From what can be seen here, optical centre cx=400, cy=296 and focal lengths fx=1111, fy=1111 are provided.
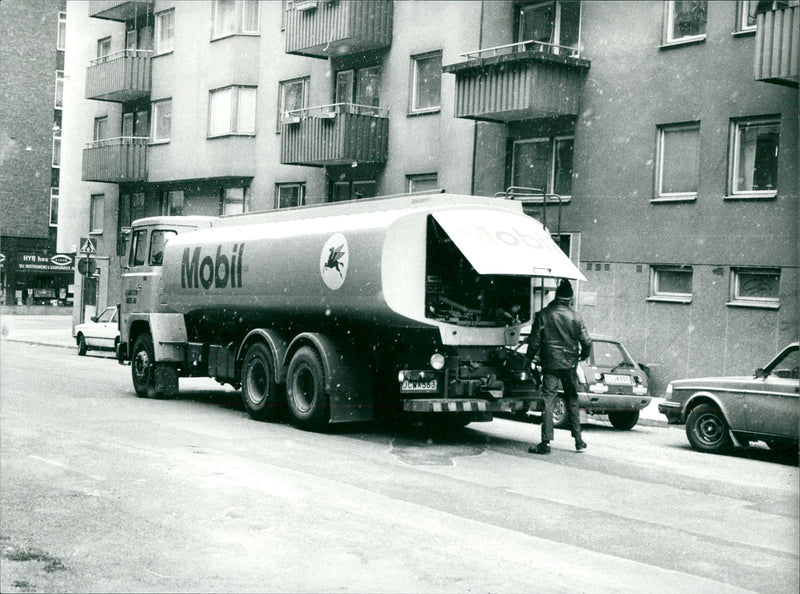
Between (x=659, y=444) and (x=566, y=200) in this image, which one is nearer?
(x=659, y=444)

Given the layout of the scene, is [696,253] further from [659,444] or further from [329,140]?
[329,140]

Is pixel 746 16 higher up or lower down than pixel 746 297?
higher up

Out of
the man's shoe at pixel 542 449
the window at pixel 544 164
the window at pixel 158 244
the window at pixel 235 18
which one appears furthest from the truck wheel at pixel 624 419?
the window at pixel 235 18

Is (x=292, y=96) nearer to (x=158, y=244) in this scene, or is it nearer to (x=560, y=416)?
(x=158, y=244)

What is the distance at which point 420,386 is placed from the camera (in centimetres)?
1227

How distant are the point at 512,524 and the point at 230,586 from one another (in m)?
2.72

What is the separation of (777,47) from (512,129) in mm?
8117

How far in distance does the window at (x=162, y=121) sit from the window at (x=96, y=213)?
2.84 meters

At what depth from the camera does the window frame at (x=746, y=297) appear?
60.8 ft

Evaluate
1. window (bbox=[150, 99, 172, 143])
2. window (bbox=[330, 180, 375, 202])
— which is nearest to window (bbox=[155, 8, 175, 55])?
window (bbox=[150, 99, 172, 143])

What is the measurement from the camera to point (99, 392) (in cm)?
1745

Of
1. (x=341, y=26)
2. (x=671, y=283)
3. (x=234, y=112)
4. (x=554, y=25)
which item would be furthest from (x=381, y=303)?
(x=234, y=112)

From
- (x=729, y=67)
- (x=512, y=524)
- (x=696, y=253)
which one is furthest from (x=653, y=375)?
(x=512, y=524)

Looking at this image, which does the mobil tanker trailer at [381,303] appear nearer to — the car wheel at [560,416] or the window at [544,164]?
the car wheel at [560,416]
